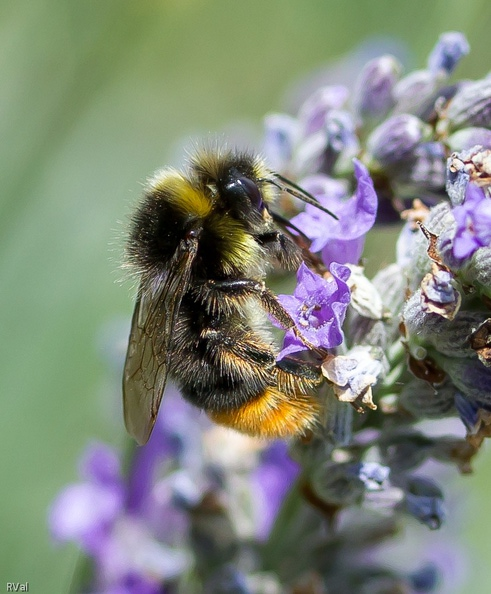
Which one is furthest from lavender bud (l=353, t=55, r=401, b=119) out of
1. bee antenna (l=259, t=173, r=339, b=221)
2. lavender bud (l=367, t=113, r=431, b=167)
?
bee antenna (l=259, t=173, r=339, b=221)

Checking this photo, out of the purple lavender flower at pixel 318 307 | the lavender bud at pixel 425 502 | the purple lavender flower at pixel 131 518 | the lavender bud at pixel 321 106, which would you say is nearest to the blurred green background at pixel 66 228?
the purple lavender flower at pixel 131 518

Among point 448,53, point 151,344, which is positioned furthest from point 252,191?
point 448,53

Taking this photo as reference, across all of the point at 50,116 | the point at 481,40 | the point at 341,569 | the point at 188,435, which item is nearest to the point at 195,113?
the point at 50,116

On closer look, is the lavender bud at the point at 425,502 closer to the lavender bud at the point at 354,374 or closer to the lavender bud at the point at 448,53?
the lavender bud at the point at 354,374

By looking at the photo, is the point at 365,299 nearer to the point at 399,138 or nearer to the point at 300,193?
the point at 300,193

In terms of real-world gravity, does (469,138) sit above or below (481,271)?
above

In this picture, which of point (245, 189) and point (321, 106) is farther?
point (321, 106)

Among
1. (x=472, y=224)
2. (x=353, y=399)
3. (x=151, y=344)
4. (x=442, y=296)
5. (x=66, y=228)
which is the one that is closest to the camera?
(x=472, y=224)
